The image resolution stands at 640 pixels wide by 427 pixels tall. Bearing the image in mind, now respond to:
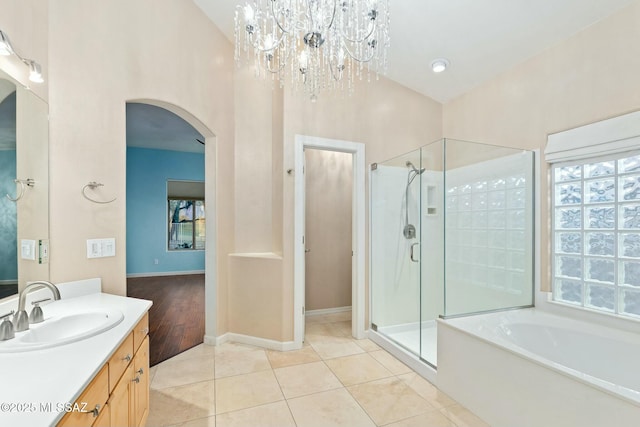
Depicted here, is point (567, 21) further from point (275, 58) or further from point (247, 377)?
point (247, 377)

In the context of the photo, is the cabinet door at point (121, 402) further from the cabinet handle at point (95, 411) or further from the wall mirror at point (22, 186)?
the wall mirror at point (22, 186)

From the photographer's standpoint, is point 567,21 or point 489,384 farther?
point 567,21

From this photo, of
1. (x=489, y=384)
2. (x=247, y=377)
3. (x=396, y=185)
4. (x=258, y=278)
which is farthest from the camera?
(x=396, y=185)

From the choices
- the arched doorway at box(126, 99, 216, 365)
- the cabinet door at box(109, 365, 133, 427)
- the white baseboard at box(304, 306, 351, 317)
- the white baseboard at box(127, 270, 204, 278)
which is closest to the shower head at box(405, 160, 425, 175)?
the white baseboard at box(304, 306, 351, 317)

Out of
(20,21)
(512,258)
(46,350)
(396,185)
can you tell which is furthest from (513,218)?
(20,21)

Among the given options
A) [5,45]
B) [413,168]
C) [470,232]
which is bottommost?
[470,232]

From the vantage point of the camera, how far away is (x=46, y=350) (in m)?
1.08

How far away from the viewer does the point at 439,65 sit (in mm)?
2930

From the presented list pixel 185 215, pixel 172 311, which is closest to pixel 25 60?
pixel 172 311

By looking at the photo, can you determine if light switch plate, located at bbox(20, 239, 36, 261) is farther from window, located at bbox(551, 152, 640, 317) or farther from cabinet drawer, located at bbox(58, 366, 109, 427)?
window, located at bbox(551, 152, 640, 317)

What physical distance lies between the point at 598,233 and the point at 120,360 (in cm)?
313

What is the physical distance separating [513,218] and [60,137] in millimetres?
3465

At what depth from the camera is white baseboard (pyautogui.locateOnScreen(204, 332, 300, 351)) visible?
2.87m

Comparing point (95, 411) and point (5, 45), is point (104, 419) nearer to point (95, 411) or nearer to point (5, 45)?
point (95, 411)
